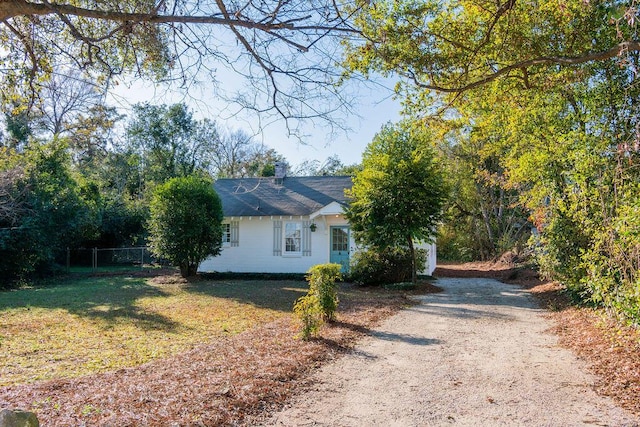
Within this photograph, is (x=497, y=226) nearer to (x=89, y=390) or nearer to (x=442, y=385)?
(x=442, y=385)

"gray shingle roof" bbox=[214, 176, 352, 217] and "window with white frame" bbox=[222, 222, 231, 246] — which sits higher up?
"gray shingle roof" bbox=[214, 176, 352, 217]

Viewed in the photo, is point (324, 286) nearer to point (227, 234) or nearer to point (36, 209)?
point (227, 234)

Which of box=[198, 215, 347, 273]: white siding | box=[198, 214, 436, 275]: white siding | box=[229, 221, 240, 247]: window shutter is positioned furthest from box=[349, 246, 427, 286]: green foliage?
box=[229, 221, 240, 247]: window shutter

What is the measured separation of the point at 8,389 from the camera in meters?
5.11

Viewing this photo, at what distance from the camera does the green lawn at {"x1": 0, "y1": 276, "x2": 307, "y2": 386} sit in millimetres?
6676

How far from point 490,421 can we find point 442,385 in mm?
1049

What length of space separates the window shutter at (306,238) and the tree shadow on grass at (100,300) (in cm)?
650

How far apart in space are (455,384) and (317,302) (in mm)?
2993

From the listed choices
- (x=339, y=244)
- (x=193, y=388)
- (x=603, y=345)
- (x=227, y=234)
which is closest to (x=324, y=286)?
(x=193, y=388)

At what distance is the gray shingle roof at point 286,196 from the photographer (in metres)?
20.6

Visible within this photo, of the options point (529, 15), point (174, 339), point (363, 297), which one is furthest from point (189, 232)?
point (529, 15)

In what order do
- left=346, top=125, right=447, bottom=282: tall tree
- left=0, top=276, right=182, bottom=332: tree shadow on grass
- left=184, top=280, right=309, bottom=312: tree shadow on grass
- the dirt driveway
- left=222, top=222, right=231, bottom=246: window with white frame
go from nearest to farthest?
the dirt driveway < left=0, top=276, right=182, bottom=332: tree shadow on grass < left=184, top=280, right=309, bottom=312: tree shadow on grass < left=346, top=125, right=447, bottom=282: tall tree < left=222, top=222, right=231, bottom=246: window with white frame

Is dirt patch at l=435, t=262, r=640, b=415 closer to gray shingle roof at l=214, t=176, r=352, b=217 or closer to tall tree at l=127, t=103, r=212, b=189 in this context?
gray shingle roof at l=214, t=176, r=352, b=217

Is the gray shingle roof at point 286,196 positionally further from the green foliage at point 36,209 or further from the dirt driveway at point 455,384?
the dirt driveway at point 455,384
